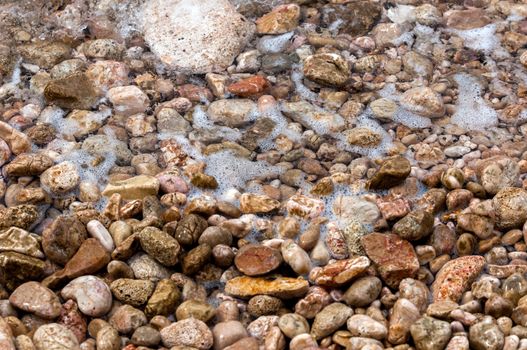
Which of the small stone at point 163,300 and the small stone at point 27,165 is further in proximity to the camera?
the small stone at point 27,165

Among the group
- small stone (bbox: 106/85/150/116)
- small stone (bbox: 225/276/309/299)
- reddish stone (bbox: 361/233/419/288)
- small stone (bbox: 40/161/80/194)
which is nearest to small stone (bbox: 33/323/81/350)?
small stone (bbox: 225/276/309/299)

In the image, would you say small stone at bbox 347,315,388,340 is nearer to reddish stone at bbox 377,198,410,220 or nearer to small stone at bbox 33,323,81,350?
reddish stone at bbox 377,198,410,220

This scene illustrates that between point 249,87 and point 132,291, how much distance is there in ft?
6.73

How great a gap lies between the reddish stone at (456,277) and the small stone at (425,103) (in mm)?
1455

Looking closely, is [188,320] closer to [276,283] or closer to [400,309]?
[276,283]

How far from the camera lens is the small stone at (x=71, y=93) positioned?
4625 mm

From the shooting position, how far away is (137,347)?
307 centimetres

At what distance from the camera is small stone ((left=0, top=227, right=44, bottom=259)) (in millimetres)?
3445

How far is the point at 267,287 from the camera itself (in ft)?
11.1

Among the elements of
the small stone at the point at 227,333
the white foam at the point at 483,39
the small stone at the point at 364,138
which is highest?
the white foam at the point at 483,39

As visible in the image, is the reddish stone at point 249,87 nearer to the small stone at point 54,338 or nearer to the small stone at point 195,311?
the small stone at point 195,311

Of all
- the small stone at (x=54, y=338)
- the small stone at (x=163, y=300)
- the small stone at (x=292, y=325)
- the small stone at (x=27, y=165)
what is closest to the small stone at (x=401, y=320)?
the small stone at (x=292, y=325)

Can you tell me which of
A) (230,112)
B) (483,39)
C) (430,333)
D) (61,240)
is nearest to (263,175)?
(230,112)

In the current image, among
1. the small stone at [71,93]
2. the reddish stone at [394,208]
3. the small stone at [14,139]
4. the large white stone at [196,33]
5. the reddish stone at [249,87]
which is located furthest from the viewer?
the large white stone at [196,33]
